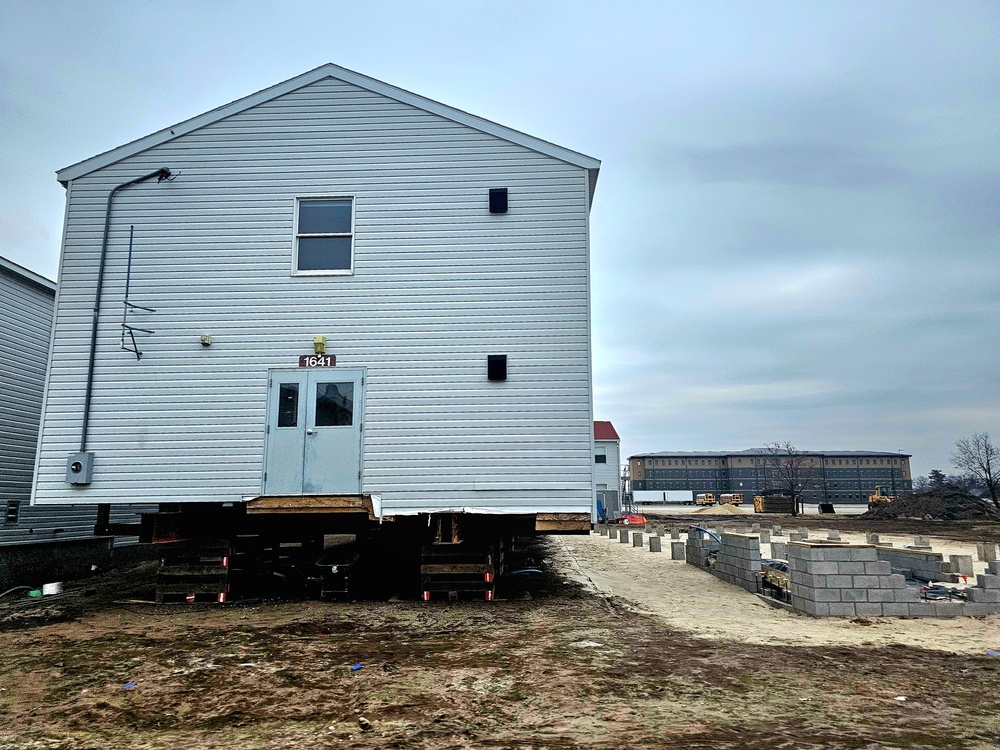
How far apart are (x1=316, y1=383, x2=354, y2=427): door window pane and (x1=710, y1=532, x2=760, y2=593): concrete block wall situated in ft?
24.1

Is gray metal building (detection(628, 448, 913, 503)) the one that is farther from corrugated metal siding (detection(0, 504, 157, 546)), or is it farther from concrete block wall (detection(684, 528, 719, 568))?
corrugated metal siding (detection(0, 504, 157, 546))

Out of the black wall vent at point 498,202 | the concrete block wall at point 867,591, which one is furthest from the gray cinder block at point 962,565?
the black wall vent at point 498,202

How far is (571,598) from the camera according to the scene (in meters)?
10.9

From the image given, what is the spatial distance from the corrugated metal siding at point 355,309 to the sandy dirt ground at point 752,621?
2.38 m

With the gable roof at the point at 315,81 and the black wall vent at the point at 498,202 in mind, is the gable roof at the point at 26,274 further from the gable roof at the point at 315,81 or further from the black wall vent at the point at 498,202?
the black wall vent at the point at 498,202

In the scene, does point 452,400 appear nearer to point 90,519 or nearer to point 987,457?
point 90,519

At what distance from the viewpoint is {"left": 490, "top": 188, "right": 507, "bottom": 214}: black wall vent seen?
1088cm

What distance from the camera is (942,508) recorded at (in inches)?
1519

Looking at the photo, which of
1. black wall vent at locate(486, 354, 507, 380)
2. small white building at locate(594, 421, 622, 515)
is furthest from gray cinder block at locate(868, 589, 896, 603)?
small white building at locate(594, 421, 622, 515)

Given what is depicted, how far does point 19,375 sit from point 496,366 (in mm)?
11477

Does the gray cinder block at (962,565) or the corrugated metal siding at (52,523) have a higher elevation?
the corrugated metal siding at (52,523)

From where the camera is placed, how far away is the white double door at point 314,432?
10141 millimetres

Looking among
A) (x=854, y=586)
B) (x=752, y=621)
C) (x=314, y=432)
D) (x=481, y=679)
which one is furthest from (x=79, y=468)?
(x=854, y=586)

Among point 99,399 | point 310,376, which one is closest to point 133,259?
point 99,399
